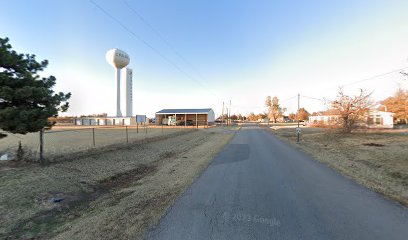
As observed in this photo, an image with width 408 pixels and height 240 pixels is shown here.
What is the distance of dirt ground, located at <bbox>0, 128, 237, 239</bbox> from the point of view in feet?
10.8

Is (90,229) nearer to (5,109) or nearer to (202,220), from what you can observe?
(202,220)

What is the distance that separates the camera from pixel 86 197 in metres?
5.05

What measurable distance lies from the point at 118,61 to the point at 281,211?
2454 inches

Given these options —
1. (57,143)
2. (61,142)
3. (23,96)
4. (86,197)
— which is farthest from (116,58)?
(86,197)

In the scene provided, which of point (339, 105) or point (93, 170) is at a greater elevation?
point (339, 105)

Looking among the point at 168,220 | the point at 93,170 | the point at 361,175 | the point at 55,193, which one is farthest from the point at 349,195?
the point at 93,170

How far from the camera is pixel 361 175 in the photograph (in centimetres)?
639

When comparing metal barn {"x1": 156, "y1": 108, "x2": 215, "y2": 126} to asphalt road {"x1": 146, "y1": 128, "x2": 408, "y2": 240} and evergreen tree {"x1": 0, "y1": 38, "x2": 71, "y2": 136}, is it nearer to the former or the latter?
evergreen tree {"x1": 0, "y1": 38, "x2": 71, "y2": 136}

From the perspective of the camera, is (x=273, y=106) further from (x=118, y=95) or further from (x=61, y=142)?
(x=61, y=142)

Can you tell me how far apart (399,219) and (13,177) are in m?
9.28

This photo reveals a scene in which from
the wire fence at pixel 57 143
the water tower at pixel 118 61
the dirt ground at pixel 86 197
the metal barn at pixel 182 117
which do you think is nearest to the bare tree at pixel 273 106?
the metal barn at pixel 182 117

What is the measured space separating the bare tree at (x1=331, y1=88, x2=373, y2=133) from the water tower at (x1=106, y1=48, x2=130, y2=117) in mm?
54936

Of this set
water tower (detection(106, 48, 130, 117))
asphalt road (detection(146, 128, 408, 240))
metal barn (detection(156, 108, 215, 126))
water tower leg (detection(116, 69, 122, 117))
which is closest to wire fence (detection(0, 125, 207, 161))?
asphalt road (detection(146, 128, 408, 240))

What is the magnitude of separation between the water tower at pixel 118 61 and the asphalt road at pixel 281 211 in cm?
5968
